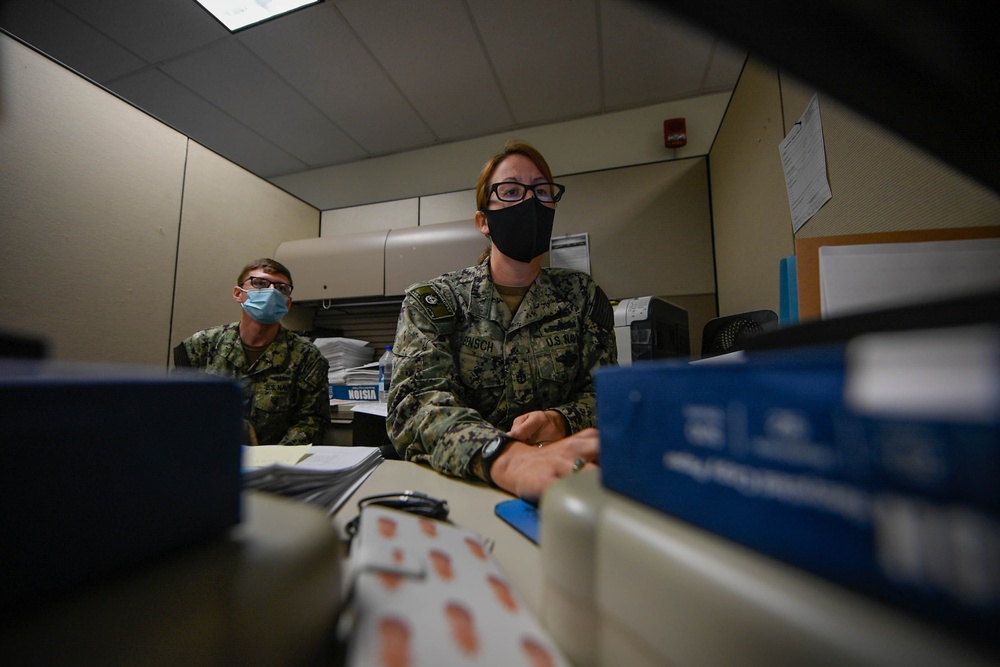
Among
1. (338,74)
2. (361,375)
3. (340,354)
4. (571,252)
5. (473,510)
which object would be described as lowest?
(473,510)

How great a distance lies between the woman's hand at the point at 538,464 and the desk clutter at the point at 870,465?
0.25 meters

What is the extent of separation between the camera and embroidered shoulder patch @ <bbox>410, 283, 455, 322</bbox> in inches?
37.0

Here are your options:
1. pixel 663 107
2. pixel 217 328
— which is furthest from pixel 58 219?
pixel 663 107

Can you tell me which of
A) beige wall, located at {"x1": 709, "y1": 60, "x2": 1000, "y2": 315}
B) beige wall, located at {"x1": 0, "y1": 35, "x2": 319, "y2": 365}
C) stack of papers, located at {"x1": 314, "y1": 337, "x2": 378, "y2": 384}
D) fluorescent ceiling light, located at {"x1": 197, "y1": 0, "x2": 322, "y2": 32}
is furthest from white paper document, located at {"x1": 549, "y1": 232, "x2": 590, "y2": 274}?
beige wall, located at {"x1": 0, "y1": 35, "x2": 319, "y2": 365}

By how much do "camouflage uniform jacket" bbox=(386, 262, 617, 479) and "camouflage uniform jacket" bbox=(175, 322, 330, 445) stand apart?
87cm

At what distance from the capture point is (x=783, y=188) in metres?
1.02

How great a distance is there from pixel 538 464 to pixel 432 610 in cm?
27

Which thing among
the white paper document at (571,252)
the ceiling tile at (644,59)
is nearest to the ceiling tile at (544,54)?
the ceiling tile at (644,59)

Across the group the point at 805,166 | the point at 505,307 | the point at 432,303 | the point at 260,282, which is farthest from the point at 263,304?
the point at 805,166

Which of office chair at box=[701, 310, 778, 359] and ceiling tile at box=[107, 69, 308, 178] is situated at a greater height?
ceiling tile at box=[107, 69, 308, 178]

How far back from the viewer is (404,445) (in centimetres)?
76

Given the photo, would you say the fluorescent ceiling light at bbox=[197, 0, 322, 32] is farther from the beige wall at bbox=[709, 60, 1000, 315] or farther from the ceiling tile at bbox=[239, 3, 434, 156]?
the beige wall at bbox=[709, 60, 1000, 315]

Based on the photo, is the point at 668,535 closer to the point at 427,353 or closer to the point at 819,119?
the point at 427,353

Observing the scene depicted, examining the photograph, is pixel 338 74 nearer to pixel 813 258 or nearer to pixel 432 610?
pixel 813 258
